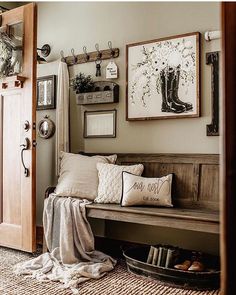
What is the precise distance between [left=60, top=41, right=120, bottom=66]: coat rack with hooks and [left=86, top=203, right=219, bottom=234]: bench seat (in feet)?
4.89

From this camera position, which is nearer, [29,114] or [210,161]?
[210,161]

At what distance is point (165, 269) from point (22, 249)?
54.6 inches

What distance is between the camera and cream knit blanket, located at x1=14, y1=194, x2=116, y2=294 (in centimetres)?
258

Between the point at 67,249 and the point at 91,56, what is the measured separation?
191 cm

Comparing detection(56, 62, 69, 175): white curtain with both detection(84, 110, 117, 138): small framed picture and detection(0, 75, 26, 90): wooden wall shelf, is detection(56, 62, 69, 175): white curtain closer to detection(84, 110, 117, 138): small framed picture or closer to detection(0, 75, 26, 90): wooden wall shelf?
detection(84, 110, 117, 138): small framed picture

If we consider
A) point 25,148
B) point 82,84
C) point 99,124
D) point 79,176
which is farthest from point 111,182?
point 82,84

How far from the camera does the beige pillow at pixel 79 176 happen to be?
9.89 feet

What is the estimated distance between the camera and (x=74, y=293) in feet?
7.36

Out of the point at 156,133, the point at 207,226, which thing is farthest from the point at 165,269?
the point at 156,133

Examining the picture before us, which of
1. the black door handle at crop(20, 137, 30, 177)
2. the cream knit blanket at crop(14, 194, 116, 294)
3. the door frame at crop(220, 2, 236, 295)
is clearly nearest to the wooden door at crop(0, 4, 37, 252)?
the black door handle at crop(20, 137, 30, 177)

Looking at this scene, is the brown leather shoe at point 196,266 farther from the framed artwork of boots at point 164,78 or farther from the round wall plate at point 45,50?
the round wall plate at point 45,50

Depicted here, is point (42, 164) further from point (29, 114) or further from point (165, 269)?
point (165, 269)

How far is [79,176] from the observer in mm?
3082

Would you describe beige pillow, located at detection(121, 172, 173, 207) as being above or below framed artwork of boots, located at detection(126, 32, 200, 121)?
below
